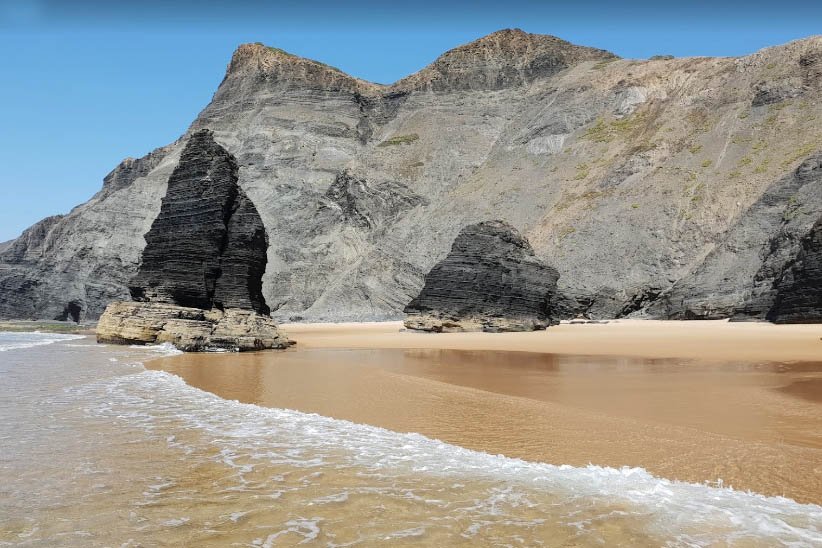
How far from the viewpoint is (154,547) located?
412 centimetres

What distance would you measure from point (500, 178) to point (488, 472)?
208ft

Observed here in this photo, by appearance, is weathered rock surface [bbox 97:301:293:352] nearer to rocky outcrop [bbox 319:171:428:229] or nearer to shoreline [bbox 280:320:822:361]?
shoreline [bbox 280:320:822:361]

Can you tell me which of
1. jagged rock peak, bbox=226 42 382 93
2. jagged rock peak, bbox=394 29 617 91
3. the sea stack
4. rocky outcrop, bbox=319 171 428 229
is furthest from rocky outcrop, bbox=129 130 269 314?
jagged rock peak, bbox=394 29 617 91

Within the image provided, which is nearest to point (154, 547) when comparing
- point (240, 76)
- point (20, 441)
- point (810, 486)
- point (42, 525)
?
point (42, 525)

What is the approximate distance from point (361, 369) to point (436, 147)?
6437 centimetres

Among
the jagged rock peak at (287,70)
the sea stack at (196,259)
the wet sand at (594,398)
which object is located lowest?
the wet sand at (594,398)

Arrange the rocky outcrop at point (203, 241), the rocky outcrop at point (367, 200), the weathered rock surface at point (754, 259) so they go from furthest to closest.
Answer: the rocky outcrop at point (367, 200)
the weathered rock surface at point (754, 259)
the rocky outcrop at point (203, 241)

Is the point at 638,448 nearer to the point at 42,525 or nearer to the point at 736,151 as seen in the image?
the point at 42,525

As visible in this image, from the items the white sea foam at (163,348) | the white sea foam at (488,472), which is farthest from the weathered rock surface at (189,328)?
the white sea foam at (488,472)

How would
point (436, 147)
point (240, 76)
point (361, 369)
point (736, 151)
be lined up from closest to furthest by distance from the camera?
point (361, 369)
point (736, 151)
point (436, 147)
point (240, 76)

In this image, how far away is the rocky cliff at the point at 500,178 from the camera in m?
45.1

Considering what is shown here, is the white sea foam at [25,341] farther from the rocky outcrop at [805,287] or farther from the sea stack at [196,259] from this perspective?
the rocky outcrop at [805,287]

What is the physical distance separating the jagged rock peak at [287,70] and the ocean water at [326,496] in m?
86.7

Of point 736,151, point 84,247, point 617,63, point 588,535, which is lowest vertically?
point 588,535
